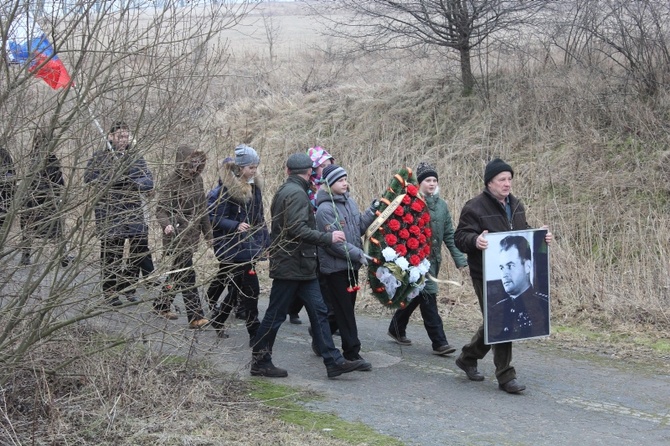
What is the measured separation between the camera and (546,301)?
8148mm

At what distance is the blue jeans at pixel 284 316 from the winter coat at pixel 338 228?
371mm

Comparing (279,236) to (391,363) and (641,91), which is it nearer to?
(391,363)

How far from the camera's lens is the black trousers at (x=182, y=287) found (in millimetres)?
6855

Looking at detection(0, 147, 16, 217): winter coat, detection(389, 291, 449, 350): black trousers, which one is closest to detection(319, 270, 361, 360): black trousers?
detection(389, 291, 449, 350): black trousers

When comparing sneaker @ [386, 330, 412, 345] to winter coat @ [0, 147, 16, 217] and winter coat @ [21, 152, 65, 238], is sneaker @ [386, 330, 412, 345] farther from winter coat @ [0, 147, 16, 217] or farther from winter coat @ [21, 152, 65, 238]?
winter coat @ [0, 147, 16, 217]

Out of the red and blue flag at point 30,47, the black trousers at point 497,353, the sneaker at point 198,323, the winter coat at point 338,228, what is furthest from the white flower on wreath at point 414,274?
the red and blue flag at point 30,47

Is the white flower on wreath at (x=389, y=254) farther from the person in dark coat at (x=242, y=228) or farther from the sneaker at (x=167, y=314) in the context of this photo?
the sneaker at (x=167, y=314)

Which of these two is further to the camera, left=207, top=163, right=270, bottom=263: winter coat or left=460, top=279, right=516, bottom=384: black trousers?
left=207, top=163, right=270, bottom=263: winter coat

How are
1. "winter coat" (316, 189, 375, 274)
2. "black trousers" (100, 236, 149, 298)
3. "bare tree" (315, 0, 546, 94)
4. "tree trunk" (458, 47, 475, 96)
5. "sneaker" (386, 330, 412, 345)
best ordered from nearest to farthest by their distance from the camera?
"black trousers" (100, 236, 149, 298) → "winter coat" (316, 189, 375, 274) → "sneaker" (386, 330, 412, 345) → "bare tree" (315, 0, 546, 94) → "tree trunk" (458, 47, 475, 96)

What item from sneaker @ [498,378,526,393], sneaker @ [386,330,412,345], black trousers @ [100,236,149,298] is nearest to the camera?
black trousers @ [100,236,149,298]

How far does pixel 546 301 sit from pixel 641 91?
25.9ft

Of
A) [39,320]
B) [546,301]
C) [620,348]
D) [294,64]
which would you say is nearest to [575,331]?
[620,348]

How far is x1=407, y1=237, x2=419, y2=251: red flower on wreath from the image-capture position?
9.00 m

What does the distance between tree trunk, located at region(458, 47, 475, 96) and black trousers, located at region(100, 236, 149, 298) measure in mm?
11479
